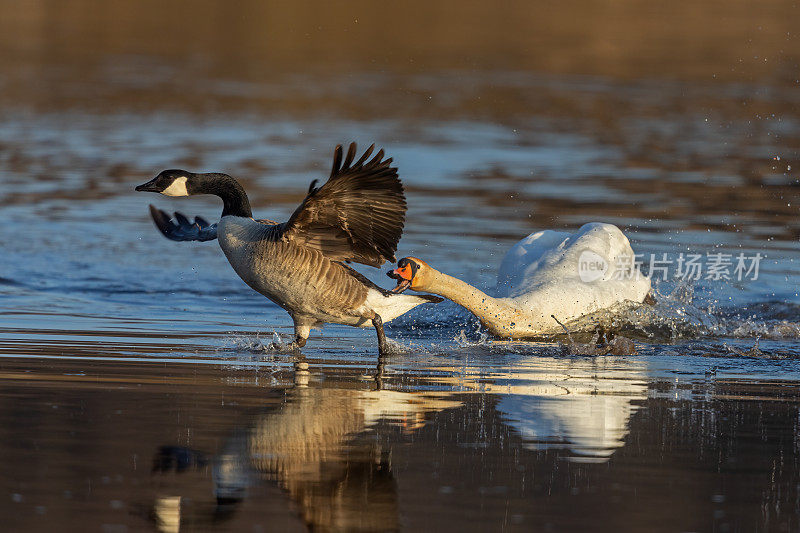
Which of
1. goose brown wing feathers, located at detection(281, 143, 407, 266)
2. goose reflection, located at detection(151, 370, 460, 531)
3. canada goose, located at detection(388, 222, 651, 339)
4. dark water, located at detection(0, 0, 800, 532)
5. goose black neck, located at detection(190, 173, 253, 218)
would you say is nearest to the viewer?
goose reflection, located at detection(151, 370, 460, 531)

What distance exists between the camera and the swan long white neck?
10.1 m

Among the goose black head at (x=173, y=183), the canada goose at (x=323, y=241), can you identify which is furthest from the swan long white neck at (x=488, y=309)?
the goose black head at (x=173, y=183)

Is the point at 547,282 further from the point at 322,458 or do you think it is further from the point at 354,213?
the point at 322,458

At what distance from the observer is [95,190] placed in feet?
59.9

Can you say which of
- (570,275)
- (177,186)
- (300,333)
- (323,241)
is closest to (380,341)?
(300,333)

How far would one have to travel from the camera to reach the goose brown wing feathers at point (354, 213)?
8492 mm

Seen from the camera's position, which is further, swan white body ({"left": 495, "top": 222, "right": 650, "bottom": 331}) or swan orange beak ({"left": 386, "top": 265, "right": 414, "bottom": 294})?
swan white body ({"left": 495, "top": 222, "right": 650, "bottom": 331})

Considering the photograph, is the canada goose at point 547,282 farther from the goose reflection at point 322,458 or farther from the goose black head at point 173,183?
the goose reflection at point 322,458

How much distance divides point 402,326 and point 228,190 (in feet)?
8.83

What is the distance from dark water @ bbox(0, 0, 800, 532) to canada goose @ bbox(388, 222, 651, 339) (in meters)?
0.28

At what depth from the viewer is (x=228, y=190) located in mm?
9008

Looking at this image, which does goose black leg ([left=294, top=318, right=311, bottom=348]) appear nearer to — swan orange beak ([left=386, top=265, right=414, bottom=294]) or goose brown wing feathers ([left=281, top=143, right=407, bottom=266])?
goose brown wing feathers ([left=281, top=143, right=407, bottom=266])

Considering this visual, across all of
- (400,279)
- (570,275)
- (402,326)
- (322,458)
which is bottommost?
(322,458)

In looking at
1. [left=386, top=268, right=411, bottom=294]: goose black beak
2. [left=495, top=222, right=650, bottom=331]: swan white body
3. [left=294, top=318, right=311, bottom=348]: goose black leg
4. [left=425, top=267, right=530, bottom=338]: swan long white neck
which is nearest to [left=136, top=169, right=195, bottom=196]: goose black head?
[left=294, top=318, right=311, bottom=348]: goose black leg
